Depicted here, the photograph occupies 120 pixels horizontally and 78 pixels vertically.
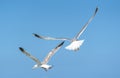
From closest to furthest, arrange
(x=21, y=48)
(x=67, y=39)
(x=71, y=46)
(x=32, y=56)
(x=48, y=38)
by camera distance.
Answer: (x=71, y=46), (x=48, y=38), (x=67, y=39), (x=21, y=48), (x=32, y=56)

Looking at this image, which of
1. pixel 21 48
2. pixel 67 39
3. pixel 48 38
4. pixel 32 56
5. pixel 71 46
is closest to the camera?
pixel 71 46

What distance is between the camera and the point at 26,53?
1169cm

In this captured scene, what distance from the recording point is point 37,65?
12.5 meters

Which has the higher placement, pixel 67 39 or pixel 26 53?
pixel 26 53

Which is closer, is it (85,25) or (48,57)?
(85,25)

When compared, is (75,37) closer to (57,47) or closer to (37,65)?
(57,47)

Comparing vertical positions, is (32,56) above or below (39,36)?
above

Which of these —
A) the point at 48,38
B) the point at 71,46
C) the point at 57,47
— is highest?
the point at 57,47

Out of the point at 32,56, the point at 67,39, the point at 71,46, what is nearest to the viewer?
the point at 71,46

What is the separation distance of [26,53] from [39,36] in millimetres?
1930

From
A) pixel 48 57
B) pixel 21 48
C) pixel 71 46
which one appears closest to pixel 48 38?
pixel 71 46

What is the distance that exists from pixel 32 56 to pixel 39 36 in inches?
90.8

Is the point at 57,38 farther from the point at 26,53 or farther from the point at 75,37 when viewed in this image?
the point at 26,53

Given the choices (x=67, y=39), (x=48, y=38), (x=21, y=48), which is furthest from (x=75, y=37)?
(x=21, y=48)
